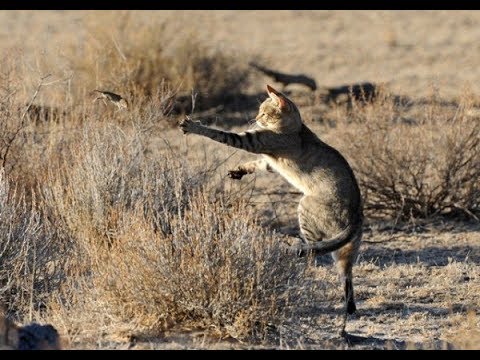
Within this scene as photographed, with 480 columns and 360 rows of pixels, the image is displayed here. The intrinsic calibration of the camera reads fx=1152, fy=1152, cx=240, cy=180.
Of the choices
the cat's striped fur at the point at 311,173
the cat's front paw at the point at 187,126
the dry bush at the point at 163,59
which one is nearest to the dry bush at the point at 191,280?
the cat's front paw at the point at 187,126

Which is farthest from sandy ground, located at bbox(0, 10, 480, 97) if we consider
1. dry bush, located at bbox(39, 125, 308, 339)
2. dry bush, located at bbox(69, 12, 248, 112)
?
dry bush, located at bbox(39, 125, 308, 339)

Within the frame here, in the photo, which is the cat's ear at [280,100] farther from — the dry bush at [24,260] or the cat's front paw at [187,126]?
the dry bush at [24,260]

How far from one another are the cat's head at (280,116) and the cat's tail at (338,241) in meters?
0.95

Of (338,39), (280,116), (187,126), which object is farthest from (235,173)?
(338,39)

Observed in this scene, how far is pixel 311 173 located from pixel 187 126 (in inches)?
50.2

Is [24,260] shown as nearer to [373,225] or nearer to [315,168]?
[315,168]

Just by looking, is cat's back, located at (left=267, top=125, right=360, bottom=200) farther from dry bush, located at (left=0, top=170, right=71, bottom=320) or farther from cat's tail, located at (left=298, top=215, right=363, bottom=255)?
dry bush, located at (left=0, top=170, right=71, bottom=320)

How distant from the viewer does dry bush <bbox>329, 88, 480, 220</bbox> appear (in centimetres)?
1133

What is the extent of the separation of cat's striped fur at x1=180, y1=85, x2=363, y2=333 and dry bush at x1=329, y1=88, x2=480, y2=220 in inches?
88.6

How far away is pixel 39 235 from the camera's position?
8.59m

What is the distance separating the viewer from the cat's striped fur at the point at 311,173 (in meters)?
8.63
